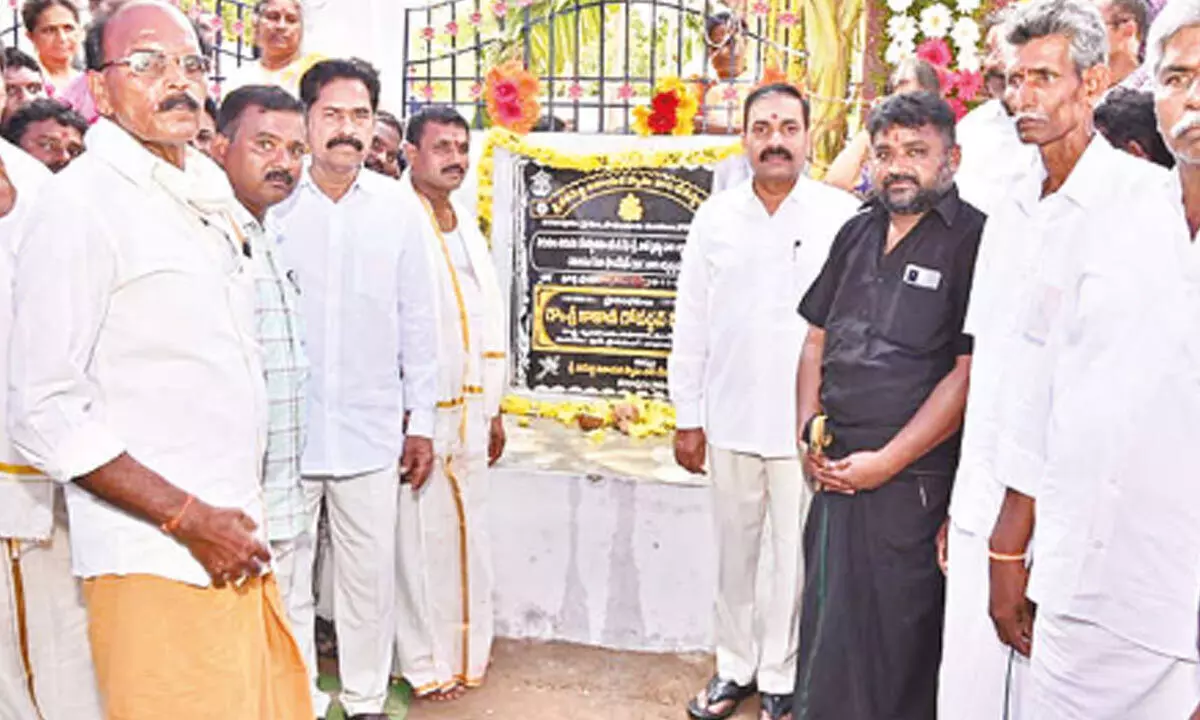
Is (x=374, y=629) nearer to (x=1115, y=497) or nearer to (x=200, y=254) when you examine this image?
(x=200, y=254)

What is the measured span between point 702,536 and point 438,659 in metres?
1.13

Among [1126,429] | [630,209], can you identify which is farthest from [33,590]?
[630,209]

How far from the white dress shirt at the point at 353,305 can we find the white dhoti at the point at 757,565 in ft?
3.99

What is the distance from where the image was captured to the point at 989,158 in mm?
4035

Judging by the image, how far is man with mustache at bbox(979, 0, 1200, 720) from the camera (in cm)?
214

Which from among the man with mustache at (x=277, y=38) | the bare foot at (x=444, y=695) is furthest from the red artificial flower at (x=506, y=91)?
the bare foot at (x=444, y=695)

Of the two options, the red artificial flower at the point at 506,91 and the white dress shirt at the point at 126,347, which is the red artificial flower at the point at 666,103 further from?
the white dress shirt at the point at 126,347

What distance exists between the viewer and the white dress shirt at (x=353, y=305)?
3.91 metres

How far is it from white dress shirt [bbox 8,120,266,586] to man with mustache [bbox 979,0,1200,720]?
5.29 feet

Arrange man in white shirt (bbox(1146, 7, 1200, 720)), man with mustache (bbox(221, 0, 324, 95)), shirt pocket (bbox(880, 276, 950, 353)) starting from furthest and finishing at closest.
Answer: man with mustache (bbox(221, 0, 324, 95))
shirt pocket (bbox(880, 276, 950, 353))
man in white shirt (bbox(1146, 7, 1200, 720))

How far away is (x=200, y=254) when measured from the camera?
231cm

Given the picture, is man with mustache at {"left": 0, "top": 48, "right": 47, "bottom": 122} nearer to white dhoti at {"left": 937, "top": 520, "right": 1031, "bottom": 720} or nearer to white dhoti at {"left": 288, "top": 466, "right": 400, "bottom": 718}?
white dhoti at {"left": 288, "top": 466, "right": 400, "bottom": 718}

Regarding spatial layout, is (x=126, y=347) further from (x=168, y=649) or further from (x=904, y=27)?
(x=904, y=27)

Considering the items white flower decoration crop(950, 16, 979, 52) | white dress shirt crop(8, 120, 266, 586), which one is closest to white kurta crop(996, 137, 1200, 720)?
white dress shirt crop(8, 120, 266, 586)
